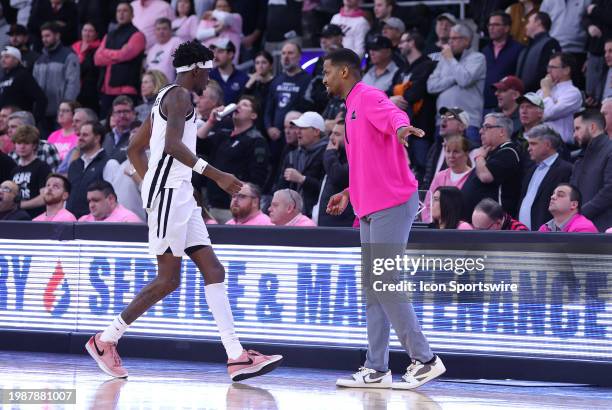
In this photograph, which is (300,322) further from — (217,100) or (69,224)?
(217,100)

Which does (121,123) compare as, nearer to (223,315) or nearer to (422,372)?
(223,315)

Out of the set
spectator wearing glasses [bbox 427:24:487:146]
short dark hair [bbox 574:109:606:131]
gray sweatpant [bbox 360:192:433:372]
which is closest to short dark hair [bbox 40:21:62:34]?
spectator wearing glasses [bbox 427:24:487:146]

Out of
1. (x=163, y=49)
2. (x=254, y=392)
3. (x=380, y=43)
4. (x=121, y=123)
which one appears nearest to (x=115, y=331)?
(x=254, y=392)

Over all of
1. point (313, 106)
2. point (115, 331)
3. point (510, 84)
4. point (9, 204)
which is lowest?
point (115, 331)

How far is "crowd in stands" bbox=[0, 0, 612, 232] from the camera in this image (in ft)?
37.5

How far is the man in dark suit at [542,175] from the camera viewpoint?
444 inches

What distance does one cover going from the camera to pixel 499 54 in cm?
1404

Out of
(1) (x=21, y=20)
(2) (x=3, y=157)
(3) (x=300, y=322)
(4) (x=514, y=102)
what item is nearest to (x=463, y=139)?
(4) (x=514, y=102)

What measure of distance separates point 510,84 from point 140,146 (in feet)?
18.1

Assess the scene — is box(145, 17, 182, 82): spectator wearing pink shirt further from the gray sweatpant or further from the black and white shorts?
the gray sweatpant

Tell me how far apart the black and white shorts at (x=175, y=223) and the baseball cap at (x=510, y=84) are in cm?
544

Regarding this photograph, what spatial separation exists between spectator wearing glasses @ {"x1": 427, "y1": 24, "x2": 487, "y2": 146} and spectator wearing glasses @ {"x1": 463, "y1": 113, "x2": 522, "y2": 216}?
1.63 m

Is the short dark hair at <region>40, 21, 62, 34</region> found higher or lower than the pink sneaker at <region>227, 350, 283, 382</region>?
higher

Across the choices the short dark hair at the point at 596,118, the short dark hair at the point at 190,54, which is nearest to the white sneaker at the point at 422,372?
the short dark hair at the point at 190,54
